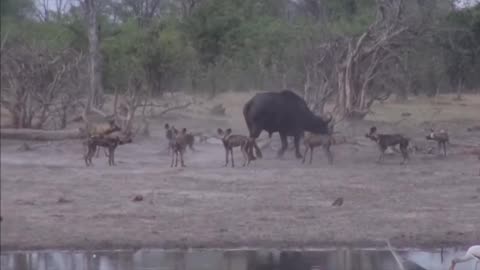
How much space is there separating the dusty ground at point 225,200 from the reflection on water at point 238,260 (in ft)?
0.87

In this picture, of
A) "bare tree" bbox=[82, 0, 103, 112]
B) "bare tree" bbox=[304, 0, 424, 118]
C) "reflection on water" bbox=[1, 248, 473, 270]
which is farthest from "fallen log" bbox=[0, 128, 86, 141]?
"bare tree" bbox=[304, 0, 424, 118]

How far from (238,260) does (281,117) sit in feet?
44.0

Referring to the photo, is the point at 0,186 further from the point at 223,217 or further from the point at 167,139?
the point at 167,139

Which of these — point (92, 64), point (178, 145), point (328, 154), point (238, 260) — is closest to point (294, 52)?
point (328, 154)

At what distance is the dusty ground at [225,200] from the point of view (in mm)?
13701

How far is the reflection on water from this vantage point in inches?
544

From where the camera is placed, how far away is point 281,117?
28.4m

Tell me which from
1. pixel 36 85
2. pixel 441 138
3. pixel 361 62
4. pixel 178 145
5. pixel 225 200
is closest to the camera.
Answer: pixel 36 85

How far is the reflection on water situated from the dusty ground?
0.87 feet

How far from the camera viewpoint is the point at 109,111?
26.1 meters

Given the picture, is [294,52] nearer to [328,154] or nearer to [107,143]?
[328,154]

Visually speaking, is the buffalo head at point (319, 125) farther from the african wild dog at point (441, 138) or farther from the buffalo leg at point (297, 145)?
the african wild dog at point (441, 138)

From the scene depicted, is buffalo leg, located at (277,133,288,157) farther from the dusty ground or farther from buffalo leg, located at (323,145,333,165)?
buffalo leg, located at (323,145,333,165)

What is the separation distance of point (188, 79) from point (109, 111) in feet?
38.2
